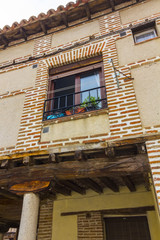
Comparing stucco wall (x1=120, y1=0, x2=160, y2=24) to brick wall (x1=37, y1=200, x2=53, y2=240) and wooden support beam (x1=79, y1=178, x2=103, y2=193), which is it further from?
brick wall (x1=37, y1=200, x2=53, y2=240)

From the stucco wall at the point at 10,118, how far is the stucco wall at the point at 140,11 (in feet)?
12.4

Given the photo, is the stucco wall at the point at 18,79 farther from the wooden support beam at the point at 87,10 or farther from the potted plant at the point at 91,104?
the wooden support beam at the point at 87,10

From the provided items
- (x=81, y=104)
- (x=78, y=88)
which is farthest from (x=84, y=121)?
(x=78, y=88)

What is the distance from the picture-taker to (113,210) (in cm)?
509

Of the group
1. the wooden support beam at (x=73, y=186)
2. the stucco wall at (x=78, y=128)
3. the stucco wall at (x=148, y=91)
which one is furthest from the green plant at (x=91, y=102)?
the wooden support beam at (x=73, y=186)

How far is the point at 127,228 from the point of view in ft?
16.9

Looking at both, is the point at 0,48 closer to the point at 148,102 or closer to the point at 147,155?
the point at 148,102

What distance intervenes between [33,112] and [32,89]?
0.81 metres

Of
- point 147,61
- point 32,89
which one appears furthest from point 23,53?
point 147,61

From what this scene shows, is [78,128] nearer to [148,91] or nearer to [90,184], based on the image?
[90,184]

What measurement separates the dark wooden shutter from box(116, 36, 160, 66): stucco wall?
4.34 m

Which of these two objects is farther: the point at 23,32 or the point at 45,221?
the point at 23,32

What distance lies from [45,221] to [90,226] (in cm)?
144

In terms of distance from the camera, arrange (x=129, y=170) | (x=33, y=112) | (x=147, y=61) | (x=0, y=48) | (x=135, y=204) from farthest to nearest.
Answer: (x=0, y=48) → (x=135, y=204) → (x=33, y=112) → (x=147, y=61) → (x=129, y=170)
